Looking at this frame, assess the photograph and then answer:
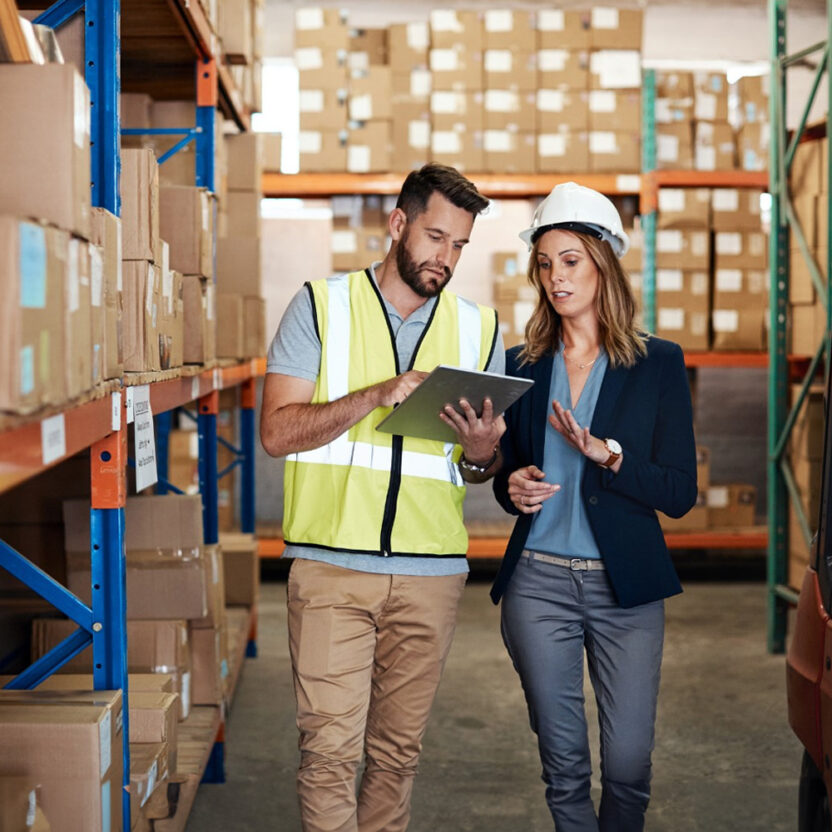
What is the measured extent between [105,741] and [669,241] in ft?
18.6

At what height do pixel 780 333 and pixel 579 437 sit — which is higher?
pixel 780 333

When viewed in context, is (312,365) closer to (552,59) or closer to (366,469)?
(366,469)

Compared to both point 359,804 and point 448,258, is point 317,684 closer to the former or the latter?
point 359,804

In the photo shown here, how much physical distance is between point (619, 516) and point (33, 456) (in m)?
1.46

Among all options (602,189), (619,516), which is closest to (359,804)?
(619,516)

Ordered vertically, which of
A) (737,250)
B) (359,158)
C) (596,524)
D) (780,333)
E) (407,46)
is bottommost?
(596,524)

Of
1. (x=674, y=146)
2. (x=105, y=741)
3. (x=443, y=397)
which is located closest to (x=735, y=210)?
(x=674, y=146)

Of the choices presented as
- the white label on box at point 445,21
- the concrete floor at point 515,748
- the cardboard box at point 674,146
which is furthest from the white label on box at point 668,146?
the concrete floor at point 515,748

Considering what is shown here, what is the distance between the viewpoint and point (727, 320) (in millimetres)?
7020

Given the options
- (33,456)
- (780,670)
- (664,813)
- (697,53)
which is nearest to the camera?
(33,456)

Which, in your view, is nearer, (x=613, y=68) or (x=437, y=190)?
(x=437, y=190)

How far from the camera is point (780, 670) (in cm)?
546

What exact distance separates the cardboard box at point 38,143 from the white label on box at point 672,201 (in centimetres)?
571

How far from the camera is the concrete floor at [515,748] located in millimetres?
3711
